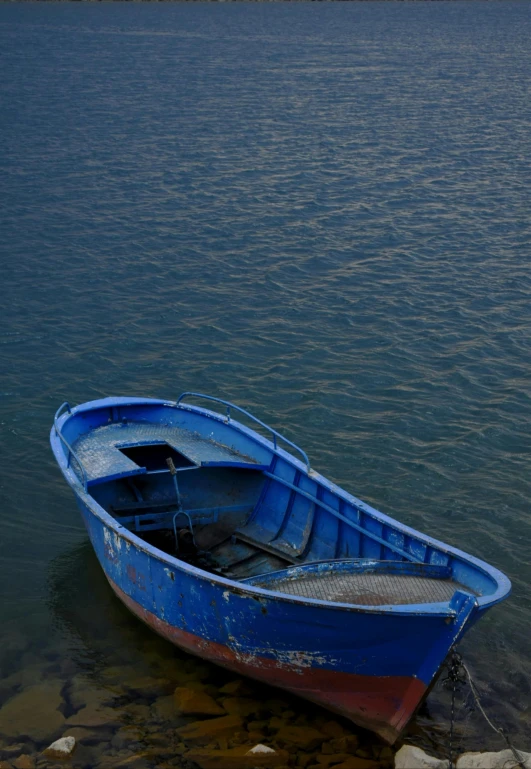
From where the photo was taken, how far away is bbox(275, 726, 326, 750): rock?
33.5ft

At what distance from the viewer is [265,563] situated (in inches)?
503

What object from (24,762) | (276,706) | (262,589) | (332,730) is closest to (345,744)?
(332,730)

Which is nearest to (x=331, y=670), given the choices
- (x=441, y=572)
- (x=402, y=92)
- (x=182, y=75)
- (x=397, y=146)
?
(x=441, y=572)

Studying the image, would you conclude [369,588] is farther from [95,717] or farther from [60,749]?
[60,749]

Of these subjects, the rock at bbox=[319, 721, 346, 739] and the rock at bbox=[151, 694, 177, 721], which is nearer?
the rock at bbox=[319, 721, 346, 739]

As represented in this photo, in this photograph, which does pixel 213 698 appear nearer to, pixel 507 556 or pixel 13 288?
pixel 507 556

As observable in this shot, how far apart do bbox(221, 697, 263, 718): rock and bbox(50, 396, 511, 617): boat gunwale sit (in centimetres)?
167

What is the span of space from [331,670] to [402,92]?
49.7 meters

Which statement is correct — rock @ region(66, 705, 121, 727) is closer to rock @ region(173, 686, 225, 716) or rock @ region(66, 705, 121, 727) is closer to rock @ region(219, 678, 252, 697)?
rock @ region(173, 686, 225, 716)

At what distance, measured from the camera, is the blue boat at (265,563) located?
966 cm

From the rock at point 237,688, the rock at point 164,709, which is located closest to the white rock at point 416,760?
the rock at point 237,688

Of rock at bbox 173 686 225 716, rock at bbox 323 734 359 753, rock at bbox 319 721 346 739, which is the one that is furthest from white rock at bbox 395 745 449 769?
rock at bbox 173 686 225 716

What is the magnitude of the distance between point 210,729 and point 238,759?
23.7 inches

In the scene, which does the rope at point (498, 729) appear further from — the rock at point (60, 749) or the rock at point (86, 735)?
the rock at point (60, 749)
